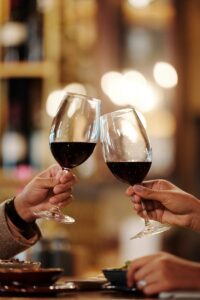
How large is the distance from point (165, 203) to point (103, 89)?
3.88 metres

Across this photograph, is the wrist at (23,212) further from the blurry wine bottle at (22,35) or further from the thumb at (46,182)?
the blurry wine bottle at (22,35)

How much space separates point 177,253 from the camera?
19.0ft

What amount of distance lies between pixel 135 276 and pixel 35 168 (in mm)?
4072

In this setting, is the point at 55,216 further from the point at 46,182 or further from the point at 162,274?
the point at 162,274

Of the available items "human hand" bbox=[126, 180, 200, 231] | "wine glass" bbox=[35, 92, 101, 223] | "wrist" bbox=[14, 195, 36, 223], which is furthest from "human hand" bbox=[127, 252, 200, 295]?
"wrist" bbox=[14, 195, 36, 223]

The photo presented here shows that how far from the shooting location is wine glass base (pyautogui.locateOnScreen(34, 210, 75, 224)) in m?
2.13

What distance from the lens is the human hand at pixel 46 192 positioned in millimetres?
2248

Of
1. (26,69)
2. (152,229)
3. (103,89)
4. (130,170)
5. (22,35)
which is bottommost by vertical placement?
(152,229)

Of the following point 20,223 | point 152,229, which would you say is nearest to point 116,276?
point 152,229

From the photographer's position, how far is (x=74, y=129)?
2.16 m

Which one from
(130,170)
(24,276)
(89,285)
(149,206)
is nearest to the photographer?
(24,276)

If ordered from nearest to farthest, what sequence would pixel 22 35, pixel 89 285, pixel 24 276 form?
pixel 24 276 < pixel 89 285 < pixel 22 35

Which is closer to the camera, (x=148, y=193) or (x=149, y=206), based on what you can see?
(x=148, y=193)

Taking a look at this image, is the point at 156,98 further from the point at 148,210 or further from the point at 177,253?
the point at 148,210
